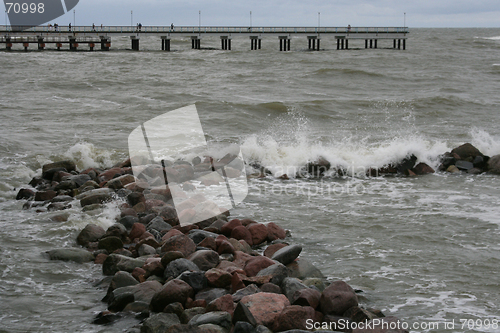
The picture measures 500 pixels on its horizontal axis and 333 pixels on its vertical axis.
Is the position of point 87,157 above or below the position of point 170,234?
above

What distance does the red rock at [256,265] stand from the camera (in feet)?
14.6

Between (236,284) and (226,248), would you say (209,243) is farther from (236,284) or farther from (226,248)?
(236,284)

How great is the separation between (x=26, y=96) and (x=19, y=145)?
879cm

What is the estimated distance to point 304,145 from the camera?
34.3 ft

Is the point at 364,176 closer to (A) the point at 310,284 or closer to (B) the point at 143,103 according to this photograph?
(A) the point at 310,284

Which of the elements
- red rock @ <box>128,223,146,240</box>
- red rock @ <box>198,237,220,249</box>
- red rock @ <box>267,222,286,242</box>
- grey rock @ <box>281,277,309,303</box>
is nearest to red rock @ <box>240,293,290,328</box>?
grey rock @ <box>281,277,309,303</box>

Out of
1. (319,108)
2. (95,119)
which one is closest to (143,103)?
(95,119)

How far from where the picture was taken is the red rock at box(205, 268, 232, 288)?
4191mm

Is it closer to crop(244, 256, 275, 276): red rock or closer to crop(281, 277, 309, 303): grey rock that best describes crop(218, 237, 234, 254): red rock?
crop(244, 256, 275, 276): red rock

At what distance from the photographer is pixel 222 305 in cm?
375

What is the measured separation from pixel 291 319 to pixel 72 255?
263 cm

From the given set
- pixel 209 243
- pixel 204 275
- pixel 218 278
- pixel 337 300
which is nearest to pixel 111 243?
pixel 209 243

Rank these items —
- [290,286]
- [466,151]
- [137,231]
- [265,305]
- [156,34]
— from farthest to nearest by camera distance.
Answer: [156,34] → [466,151] → [137,231] → [290,286] → [265,305]

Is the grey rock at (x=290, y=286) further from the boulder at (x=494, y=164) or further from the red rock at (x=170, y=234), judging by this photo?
the boulder at (x=494, y=164)
